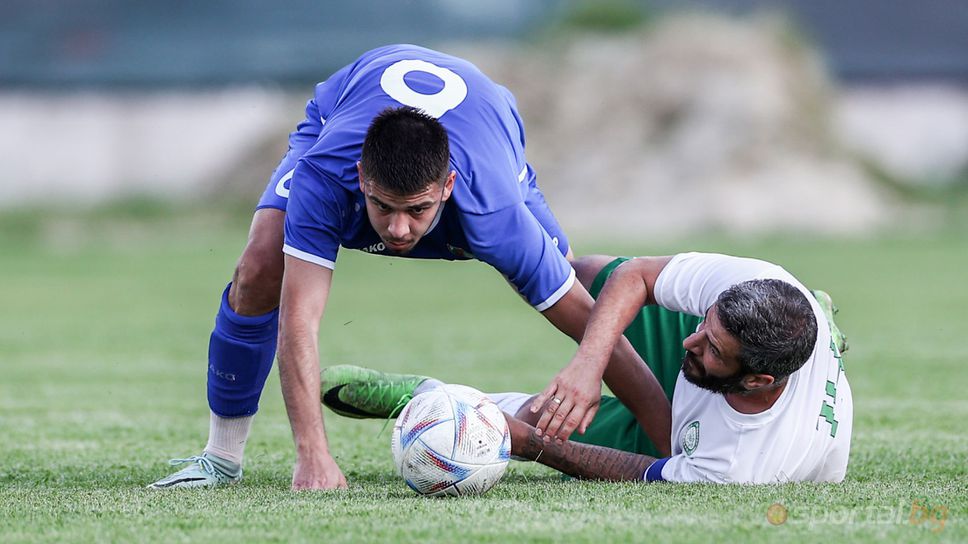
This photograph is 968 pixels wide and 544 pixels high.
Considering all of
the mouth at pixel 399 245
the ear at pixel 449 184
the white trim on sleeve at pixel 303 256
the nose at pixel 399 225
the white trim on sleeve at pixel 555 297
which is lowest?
the white trim on sleeve at pixel 555 297

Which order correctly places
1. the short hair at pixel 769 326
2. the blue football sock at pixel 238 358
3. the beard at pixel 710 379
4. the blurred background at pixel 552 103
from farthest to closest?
the blurred background at pixel 552 103, the blue football sock at pixel 238 358, the beard at pixel 710 379, the short hair at pixel 769 326

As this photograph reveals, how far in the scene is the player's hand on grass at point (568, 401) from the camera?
4.58 m

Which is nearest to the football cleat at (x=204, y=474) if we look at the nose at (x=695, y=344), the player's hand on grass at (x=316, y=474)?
the player's hand on grass at (x=316, y=474)

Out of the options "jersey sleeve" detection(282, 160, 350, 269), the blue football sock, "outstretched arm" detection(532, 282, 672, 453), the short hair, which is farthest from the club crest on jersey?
the blue football sock

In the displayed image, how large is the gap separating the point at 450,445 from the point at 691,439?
913mm

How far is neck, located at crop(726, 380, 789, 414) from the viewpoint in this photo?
15.1 ft

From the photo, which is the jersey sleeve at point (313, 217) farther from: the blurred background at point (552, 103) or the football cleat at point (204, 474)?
the blurred background at point (552, 103)

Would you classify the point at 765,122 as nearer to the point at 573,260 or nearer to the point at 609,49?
the point at 609,49

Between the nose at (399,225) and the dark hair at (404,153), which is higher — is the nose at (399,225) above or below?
below

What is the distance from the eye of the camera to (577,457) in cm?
493

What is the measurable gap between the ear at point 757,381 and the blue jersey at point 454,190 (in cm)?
76

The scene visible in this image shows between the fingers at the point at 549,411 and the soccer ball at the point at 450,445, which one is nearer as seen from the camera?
the soccer ball at the point at 450,445

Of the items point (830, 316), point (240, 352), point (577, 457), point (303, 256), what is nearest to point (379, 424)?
point (240, 352)

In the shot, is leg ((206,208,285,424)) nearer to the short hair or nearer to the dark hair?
the dark hair
